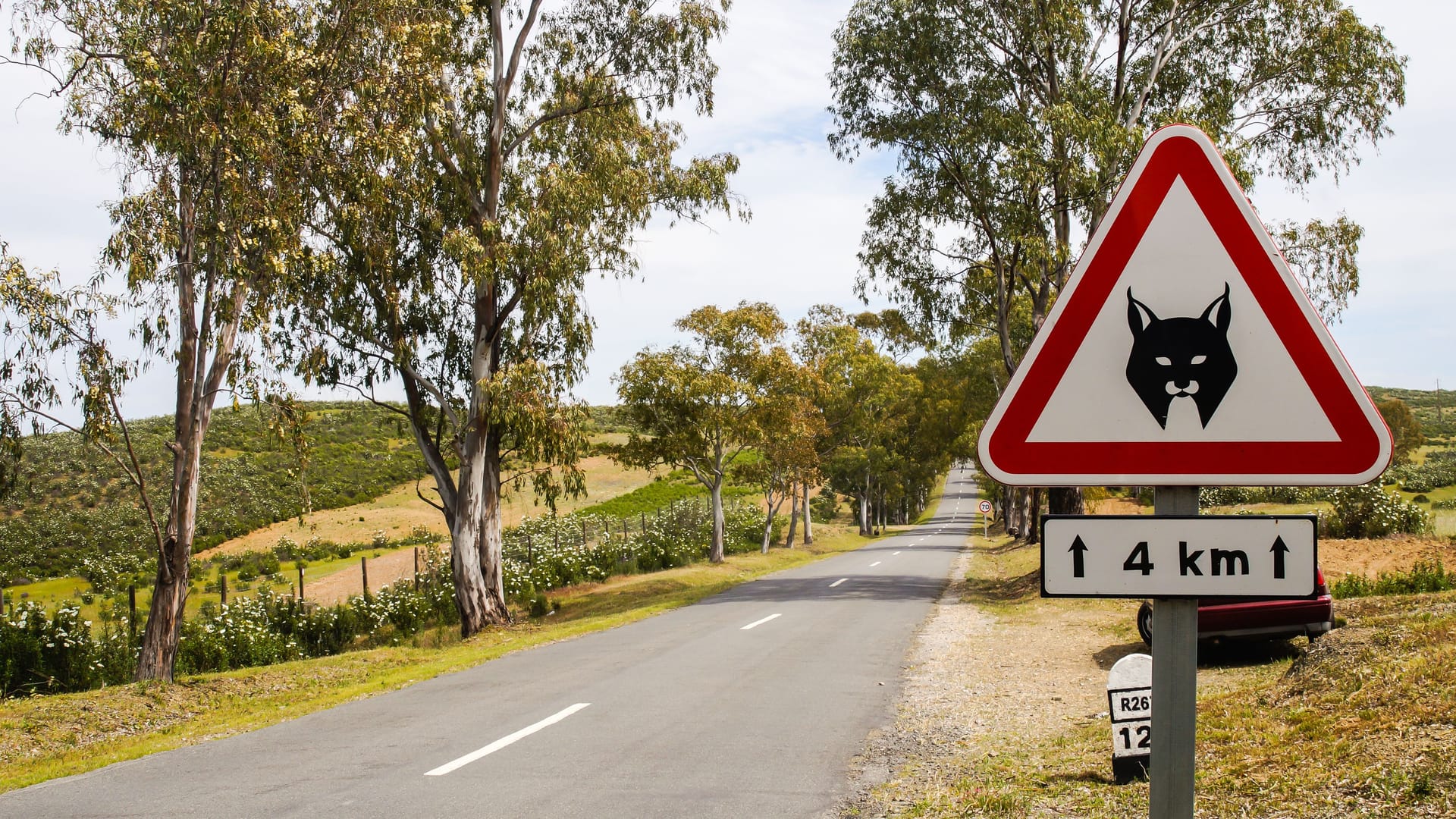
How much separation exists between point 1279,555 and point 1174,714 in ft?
1.32

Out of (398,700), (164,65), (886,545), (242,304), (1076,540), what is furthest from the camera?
(886,545)

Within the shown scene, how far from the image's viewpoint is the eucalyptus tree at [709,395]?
33688mm

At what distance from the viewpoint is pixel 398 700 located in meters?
10.5

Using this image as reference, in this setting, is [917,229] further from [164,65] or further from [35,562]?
[35,562]

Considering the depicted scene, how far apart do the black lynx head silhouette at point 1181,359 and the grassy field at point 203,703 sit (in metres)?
8.36

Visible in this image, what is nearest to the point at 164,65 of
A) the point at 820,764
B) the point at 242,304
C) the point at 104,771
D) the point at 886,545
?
the point at 242,304

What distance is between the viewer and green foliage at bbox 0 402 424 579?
38031mm

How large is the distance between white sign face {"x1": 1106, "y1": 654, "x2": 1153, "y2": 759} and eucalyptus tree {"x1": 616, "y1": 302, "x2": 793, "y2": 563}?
27.5m

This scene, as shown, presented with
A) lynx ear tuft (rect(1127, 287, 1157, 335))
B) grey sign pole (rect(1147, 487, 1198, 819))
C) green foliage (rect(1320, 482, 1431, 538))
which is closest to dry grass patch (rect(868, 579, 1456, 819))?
grey sign pole (rect(1147, 487, 1198, 819))

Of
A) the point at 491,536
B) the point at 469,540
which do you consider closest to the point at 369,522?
the point at 491,536

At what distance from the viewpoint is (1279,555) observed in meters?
2.14

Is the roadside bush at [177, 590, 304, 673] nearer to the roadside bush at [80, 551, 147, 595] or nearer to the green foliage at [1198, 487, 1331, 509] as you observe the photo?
the roadside bush at [80, 551, 147, 595]

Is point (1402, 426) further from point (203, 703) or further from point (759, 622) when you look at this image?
point (203, 703)

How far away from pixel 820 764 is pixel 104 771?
5296 millimetres
